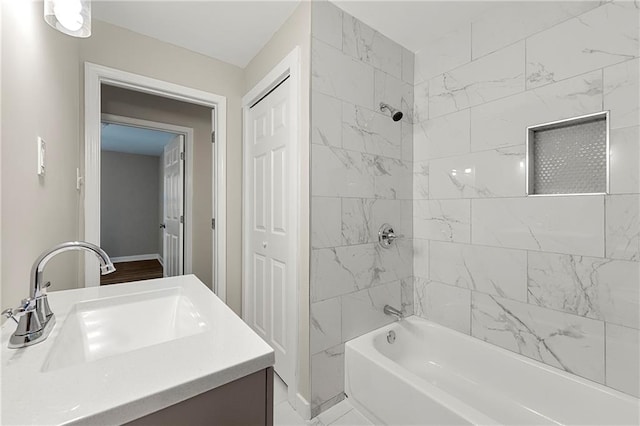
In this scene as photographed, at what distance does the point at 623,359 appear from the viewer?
4.01 ft

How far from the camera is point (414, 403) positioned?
1.25 metres

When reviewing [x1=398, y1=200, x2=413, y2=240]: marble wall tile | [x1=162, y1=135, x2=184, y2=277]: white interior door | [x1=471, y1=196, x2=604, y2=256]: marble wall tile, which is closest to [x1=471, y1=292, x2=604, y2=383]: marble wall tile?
[x1=471, y1=196, x2=604, y2=256]: marble wall tile

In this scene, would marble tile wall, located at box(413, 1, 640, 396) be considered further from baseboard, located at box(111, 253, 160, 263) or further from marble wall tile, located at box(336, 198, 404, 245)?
baseboard, located at box(111, 253, 160, 263)

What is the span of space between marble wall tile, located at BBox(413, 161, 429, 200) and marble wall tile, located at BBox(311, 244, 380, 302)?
602 millimetres

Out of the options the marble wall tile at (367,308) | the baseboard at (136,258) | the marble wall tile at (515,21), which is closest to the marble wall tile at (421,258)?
the marble wall tile at (367,308)

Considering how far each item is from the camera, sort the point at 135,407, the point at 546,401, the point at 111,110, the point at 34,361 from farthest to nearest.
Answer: the point at 111,110, the point at 546,401, the point at 34,361, the point at 135,407

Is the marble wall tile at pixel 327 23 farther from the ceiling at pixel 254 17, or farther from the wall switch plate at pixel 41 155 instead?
the wall switch plate at pixel 41 155

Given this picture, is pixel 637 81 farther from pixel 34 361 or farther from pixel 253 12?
pixel 34 361

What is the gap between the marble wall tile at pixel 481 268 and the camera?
5.14 ft

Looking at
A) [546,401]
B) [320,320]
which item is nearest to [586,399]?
[546,401]


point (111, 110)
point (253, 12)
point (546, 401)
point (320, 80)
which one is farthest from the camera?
point (111, 110)

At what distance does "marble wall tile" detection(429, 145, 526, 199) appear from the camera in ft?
5.14

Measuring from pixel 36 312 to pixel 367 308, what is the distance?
62.3 inches

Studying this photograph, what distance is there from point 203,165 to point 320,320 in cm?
238
